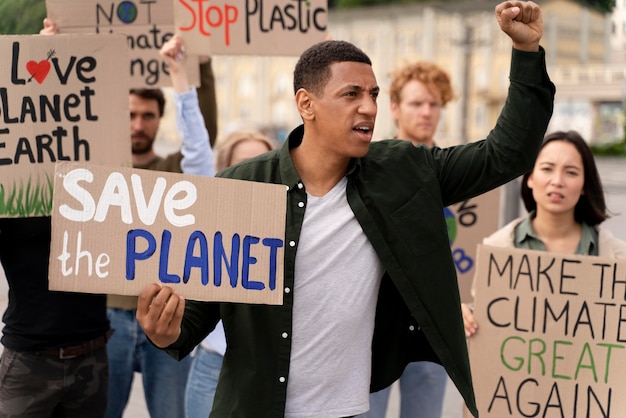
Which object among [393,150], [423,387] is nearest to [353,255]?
[393,150]

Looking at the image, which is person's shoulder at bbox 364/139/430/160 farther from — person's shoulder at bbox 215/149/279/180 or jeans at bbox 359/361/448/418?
jeans at bbox 359/361/448/418

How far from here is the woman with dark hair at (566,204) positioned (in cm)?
345

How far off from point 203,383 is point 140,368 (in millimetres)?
545

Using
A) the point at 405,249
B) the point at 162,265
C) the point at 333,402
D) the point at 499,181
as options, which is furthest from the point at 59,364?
the point at 499,181

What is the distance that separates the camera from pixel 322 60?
2422 millimetres

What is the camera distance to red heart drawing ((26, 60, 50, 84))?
2.97 meters

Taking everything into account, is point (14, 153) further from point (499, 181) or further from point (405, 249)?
point (499, 181)

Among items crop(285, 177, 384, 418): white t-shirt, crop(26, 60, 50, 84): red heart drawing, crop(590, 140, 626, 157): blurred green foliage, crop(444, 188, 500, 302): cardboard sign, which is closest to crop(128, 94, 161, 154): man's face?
crop(26, 60, 50, 84): red heart drawing

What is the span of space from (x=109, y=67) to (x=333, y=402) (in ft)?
4.66

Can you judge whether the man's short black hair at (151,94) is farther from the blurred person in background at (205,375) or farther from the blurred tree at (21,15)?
the blurred person in background at (205,375)

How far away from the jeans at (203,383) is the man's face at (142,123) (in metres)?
1.05

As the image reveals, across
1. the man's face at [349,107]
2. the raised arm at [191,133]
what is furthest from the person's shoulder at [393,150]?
the raised arm at [191,133]

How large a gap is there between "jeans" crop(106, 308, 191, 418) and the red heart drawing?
124 centimetres

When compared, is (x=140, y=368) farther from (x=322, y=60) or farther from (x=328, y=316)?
(x=322, y=60)
